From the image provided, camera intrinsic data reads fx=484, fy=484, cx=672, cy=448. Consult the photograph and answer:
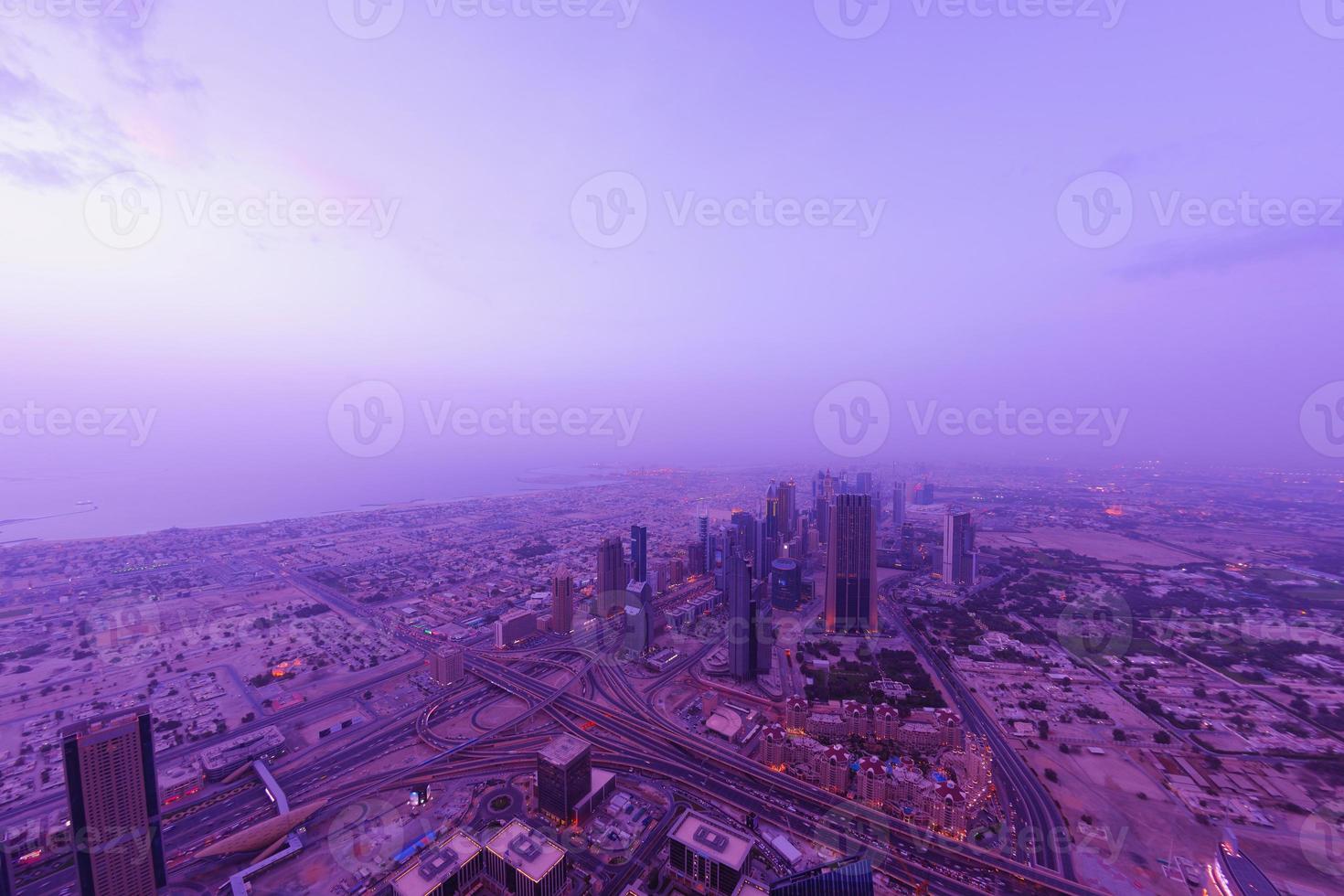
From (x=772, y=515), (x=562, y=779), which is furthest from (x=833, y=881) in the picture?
(x=772, y=515)

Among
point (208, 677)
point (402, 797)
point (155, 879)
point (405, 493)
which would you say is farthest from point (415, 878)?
point (405, 493)

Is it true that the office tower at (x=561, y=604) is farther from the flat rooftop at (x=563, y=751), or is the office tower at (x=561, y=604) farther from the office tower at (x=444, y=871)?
the office tower at (x=444, y=871)

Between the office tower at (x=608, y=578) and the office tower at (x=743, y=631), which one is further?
the office tower at (x=608, y=578)

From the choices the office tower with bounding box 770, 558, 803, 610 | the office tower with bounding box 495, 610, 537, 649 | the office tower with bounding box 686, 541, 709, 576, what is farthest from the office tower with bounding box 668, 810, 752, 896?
the office tower with bounding box 686, 541, 709, 576

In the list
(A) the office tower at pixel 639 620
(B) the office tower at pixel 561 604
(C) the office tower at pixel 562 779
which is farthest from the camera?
(B) the office tower at pixel 561 604

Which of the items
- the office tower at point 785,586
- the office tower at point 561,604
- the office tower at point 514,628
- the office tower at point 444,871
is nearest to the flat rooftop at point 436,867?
the office tower at point 444,871

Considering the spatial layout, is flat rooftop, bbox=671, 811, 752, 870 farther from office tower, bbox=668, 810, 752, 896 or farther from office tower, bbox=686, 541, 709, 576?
office tower, bbox=686, 541, 709, 576
